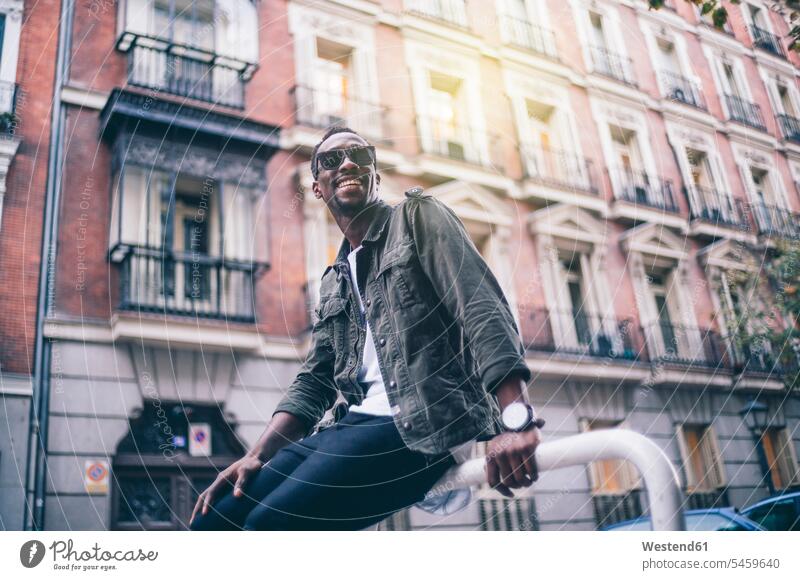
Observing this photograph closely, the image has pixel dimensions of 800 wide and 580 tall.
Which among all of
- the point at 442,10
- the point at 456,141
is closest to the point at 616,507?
the point at 456,141

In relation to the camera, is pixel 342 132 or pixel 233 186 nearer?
pixel 342 132

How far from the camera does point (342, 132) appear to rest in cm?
238

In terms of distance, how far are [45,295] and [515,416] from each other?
2.12 m

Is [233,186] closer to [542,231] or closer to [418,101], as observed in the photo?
[418,101]

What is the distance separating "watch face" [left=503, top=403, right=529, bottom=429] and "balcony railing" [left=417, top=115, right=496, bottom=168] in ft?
8.79

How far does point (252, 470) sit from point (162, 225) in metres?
2.08

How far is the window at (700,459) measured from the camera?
418 centimetres

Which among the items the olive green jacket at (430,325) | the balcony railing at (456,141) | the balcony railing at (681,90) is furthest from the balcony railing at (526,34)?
the olive green jacket at (430,325)

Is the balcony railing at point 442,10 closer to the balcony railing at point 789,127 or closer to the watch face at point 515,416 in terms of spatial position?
the balcony railing at point 789,127

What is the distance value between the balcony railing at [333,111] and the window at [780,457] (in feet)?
8.28

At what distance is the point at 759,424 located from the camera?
4.07 m
